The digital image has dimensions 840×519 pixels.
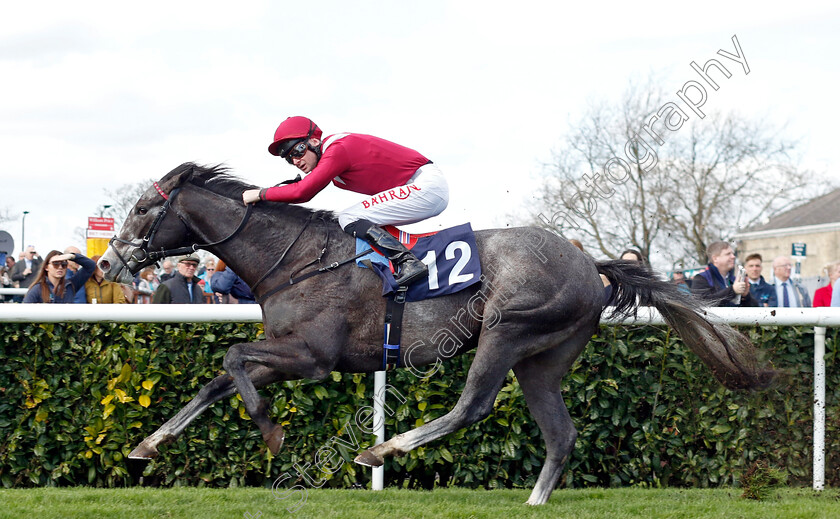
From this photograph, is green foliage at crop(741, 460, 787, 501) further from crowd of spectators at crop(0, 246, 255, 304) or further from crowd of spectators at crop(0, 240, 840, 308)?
crowd of spectators at crop(0, 246, 255, 304)

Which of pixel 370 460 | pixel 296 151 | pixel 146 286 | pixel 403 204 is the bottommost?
pixel 370 460

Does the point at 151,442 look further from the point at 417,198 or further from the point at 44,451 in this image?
the point at 417,198

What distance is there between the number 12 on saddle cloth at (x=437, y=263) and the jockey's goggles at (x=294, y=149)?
555mm

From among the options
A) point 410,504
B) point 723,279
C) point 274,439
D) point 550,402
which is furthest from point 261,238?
point 723,279

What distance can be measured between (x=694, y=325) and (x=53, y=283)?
4.53 meters

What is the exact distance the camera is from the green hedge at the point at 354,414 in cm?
489

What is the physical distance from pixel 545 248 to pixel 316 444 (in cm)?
181

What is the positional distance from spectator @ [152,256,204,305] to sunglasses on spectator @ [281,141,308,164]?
10.1 feet

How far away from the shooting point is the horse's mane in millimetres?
4406

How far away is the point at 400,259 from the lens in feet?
13.4

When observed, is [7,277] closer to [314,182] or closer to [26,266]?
[26,266]

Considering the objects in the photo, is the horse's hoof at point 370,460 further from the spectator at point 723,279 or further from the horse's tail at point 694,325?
the spectator at point 723,279

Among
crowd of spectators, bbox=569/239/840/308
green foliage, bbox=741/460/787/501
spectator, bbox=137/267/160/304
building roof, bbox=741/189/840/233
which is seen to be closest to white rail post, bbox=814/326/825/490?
green foliage, bbox=741/460/787/501

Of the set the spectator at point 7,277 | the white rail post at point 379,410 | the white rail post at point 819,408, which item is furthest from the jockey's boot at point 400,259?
the spectator at point 7,277
